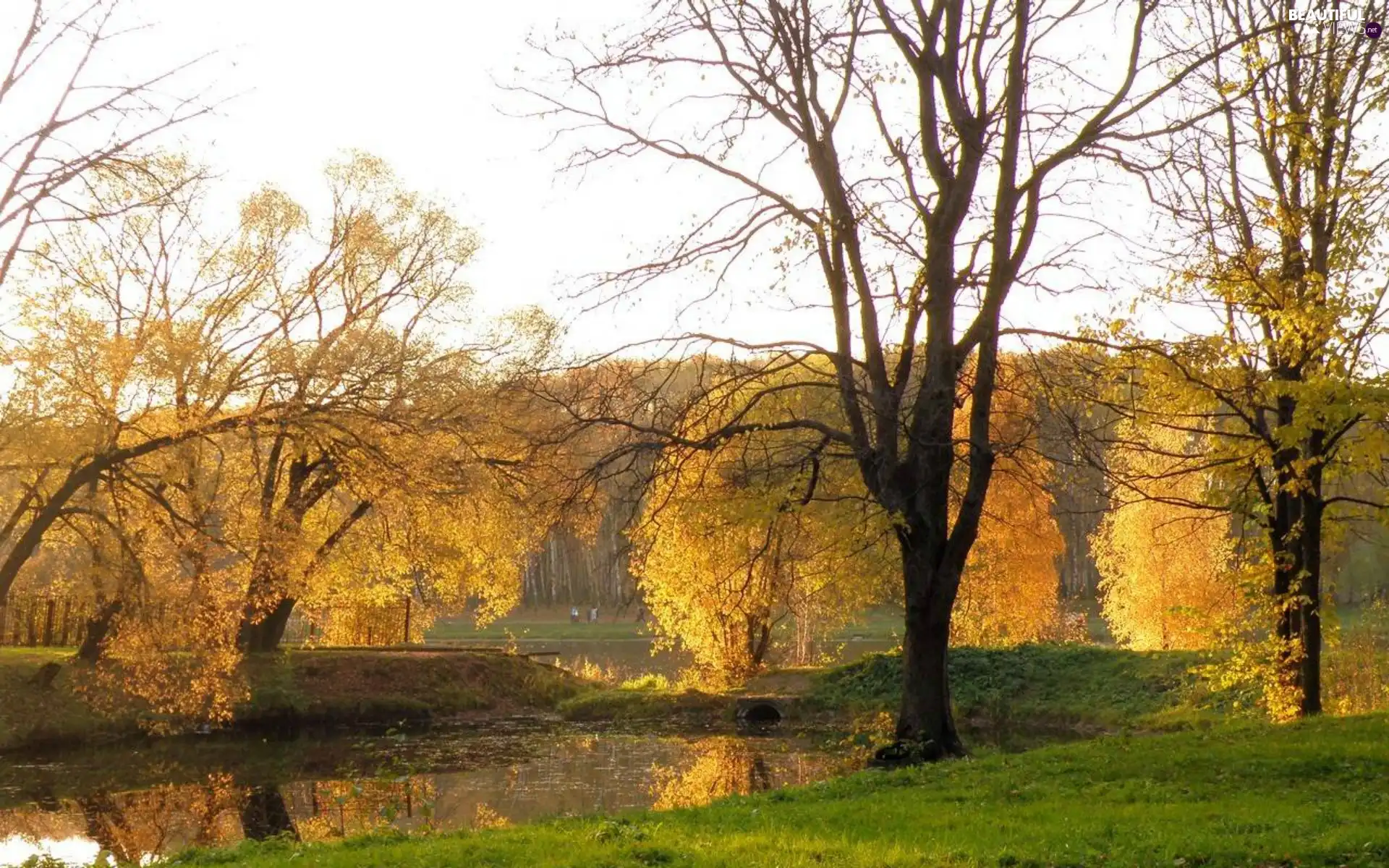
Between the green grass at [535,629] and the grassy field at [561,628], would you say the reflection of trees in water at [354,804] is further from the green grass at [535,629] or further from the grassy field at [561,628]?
the green grass at [535,629]

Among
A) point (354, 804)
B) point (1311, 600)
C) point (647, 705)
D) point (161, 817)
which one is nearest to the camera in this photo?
point (1311, 600)

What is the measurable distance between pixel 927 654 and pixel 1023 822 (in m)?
5.66

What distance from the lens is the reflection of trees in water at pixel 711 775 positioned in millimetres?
18328

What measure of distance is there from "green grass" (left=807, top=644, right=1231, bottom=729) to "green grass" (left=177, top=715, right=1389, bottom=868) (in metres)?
12.5

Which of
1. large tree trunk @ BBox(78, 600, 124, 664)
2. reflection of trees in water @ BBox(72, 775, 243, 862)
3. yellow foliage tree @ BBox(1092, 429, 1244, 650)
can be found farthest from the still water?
yellow foliage tree @ BBox(1092, 429, 1244, 650)

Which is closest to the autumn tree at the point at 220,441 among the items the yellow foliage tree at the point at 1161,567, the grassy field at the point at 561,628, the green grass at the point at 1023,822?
the green grass at the point at 1023,822

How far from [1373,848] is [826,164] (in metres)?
10.6

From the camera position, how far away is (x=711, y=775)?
20797mm

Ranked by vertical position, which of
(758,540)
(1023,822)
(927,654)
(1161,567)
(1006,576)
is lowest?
(1023,822)

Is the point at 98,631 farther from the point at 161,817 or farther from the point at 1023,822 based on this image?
the point at 1023,822

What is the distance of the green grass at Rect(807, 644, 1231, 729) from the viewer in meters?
26.2

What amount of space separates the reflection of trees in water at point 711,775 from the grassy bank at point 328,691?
29.0ft

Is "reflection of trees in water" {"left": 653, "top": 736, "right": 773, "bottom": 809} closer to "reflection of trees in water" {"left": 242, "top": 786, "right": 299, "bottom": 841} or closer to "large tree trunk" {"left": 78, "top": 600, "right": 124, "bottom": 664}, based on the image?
"reflection of trees in water" {"left": 242, "top": 786, "right": 299, "bottom": 841}

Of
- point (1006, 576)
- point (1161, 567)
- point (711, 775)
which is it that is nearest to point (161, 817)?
point (711, 775)
